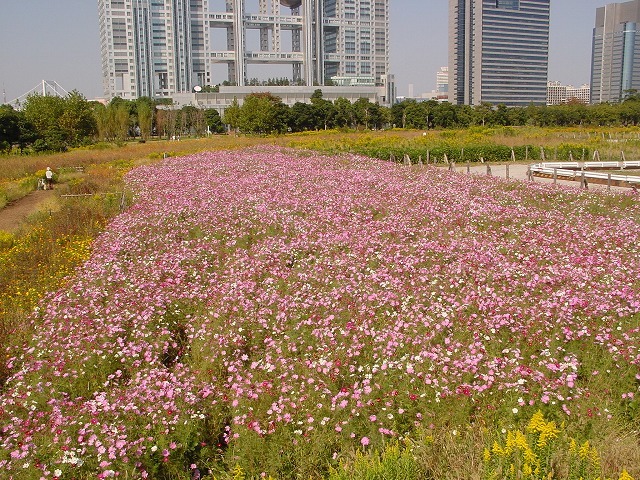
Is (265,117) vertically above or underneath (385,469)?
above

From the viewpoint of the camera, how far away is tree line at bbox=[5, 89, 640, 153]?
54688 millimetres

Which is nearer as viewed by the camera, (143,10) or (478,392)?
(478,392)

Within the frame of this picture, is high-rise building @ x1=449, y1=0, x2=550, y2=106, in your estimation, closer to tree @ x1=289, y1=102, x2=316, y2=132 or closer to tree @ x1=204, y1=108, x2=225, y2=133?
tree @ x1=204, y1=108, x2=225, y2=133

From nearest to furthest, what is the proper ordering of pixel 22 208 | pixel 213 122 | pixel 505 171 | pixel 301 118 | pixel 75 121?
pixel 22 208 < pixel 505 171 < pixel 75 121 < pixel 301 118 < pixel 213 122

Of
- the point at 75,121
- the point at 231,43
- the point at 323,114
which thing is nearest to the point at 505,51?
the point at 231,43

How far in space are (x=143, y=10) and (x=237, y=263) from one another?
159475 millimetres

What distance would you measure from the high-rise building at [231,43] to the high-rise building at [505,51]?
90.7 feet

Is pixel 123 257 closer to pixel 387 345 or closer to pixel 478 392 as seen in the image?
pixel 387 345

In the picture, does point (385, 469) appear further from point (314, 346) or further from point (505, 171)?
point (505, 171)

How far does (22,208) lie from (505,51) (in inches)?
7121

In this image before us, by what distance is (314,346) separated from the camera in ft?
21.0

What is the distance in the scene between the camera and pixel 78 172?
31.6m

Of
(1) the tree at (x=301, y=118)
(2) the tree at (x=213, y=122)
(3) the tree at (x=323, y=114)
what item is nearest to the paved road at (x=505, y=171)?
(1) the tree at (x=301, y=118)

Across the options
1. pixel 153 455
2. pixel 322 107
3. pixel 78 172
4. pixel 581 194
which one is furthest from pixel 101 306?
pixel 322 107
